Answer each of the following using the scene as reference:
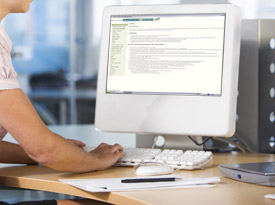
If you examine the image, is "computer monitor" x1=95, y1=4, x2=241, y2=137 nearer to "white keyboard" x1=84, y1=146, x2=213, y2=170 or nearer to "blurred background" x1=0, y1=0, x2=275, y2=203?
"white keyboard" x1=84, y1=146, x2=213, y2=170

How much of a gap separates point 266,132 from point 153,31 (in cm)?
61

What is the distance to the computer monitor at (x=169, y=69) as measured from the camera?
1.71 meters

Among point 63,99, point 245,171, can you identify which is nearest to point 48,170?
point 245,171

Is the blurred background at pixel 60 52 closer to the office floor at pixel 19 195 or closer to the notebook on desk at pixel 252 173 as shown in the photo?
the office floor at pixel 19 195

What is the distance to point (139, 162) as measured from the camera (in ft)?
5.21

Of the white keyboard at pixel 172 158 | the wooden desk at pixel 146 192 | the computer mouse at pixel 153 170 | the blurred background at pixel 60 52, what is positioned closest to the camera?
the wooden desk at pixel 146 192

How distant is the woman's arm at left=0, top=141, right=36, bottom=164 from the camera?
5.43ft

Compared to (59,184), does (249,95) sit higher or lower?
higher

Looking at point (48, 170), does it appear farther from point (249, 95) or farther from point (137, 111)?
point (249, 95)

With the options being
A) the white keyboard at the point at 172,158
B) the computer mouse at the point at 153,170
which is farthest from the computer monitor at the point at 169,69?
the computer mouse at the point at 153,170

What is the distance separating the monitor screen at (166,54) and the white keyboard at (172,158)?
22 cm

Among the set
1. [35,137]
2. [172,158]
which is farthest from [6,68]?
[172,158]

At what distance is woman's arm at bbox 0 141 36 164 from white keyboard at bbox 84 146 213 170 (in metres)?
0.30

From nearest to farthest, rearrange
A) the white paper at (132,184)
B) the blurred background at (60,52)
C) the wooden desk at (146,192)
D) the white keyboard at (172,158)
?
1. the wooden desk at (146,192)
2. the white paper at (132,184)
3. the white keyboard at (172,158)
4. the blurred background at (60,52)
